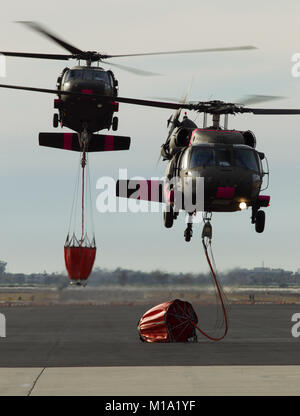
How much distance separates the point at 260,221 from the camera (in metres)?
32.8

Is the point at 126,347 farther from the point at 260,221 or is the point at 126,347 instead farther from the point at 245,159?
the point at 245,159

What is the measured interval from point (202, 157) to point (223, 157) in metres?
0.87

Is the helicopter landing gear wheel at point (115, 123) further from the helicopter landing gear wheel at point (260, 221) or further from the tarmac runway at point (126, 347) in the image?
the tarmac runway at point (126, 347)

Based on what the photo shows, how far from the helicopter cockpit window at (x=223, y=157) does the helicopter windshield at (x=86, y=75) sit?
8381 mm

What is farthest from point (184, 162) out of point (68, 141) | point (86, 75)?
point (86, 75)

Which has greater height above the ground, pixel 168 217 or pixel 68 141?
pixel 68 141

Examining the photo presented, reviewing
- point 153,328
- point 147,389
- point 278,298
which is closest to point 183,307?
point 153,328

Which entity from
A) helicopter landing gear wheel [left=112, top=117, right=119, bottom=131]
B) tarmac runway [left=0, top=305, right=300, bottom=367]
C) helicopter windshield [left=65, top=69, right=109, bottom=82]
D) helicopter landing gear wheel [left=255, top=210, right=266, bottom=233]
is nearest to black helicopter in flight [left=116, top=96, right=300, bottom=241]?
helicopter landing gear wheel [left=255, top=210, right=266, bottom=233]

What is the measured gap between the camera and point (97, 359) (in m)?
40.9

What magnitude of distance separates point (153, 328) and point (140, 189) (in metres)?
14.3

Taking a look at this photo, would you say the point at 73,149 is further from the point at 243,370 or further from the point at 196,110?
the point at 243,370

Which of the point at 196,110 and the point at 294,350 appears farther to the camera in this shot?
the point at 294,350

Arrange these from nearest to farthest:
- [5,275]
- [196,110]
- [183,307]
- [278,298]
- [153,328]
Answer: [196,110], [183,307], [153,328], [5,275], [278,298]

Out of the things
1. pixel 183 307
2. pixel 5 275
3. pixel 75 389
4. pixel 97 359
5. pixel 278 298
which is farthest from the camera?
pixel 278 298
